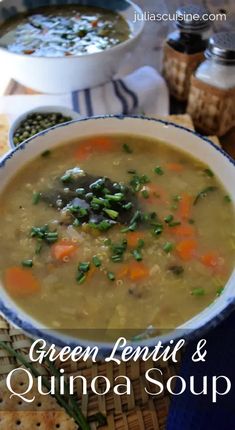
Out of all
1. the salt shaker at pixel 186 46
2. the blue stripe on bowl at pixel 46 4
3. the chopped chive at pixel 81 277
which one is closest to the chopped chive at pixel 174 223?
the chopped chive at pixel 81 277

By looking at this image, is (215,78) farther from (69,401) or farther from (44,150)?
(69,401)

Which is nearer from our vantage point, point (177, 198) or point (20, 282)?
point (20, 282)

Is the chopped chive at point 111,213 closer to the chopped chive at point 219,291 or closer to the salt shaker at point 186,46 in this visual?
the chopped chive at point 219,291

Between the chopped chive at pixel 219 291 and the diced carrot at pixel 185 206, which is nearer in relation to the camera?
the chopped chive at pixel 219 291

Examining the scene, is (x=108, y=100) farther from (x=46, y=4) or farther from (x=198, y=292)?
(x=198, y=292)

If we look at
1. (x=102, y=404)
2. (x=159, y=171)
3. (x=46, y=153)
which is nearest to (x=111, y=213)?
(x=159, y=171)

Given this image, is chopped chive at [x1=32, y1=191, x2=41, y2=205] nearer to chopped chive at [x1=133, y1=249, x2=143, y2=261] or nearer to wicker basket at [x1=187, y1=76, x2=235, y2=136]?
chopped chive at [x1=133, y1=249, x2=143, y2=261]
